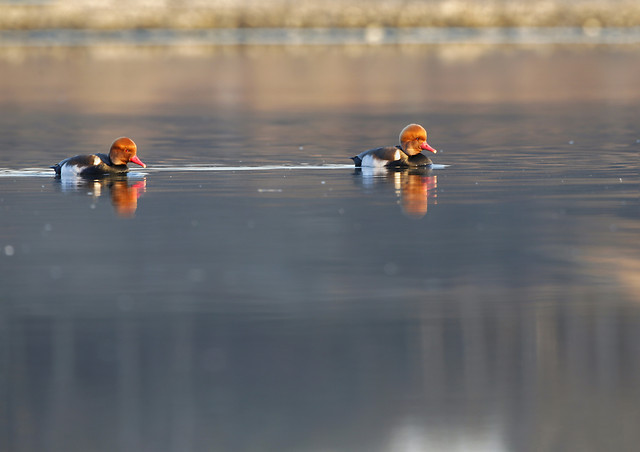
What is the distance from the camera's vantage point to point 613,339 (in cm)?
690

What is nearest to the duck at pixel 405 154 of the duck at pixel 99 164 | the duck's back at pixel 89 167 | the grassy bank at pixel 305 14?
the duck at pixel 99 164

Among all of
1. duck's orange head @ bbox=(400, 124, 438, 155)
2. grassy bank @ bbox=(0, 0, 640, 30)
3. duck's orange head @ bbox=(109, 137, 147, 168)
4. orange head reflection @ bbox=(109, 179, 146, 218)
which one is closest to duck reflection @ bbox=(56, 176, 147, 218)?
orange head reflection @ bbox=(109, 179, 146, 218)

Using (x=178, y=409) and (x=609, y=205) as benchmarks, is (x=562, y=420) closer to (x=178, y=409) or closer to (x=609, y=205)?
(x=178, y=409)

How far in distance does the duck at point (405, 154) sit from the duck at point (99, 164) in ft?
7.32

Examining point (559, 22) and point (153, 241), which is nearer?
point (153, 241)

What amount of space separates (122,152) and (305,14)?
55.8m

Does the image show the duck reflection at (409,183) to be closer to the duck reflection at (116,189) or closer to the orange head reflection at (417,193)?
the orange head reflection at (417,193)

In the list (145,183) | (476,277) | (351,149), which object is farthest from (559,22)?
(476,277)

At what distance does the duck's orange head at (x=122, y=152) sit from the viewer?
45.1 feet

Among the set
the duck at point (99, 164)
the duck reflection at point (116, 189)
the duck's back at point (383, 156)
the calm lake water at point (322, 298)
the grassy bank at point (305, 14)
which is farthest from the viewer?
the grassy bank at point (305, 14)

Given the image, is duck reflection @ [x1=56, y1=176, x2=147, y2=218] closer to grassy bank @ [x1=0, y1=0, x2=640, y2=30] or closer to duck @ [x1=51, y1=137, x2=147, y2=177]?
duck @ [x1=51, y1=137, x2=147, y2=177]

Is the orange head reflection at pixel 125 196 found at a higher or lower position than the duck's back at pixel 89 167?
lower

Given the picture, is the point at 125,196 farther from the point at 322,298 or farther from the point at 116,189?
the point at 322,298

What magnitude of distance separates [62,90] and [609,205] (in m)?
21.2
